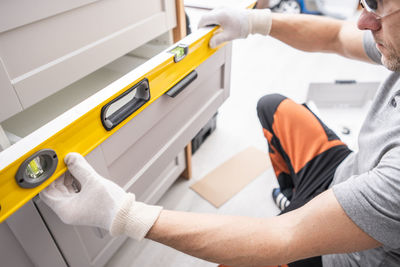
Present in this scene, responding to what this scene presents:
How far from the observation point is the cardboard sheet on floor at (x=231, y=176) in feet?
3.79

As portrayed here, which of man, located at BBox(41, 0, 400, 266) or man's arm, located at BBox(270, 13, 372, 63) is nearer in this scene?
man, located at BBox(41, 0, 400, 266)

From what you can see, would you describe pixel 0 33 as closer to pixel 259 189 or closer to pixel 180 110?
pixel 180 110

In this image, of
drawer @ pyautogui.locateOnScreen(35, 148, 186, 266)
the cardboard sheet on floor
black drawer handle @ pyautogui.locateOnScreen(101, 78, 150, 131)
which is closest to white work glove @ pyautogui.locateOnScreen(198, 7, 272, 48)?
black drawer handle @ pyautogui.locateOnScreen(101, 78, 150, 131)

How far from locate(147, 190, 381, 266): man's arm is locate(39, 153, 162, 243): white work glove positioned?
37 millimetres

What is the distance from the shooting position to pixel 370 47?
0.79 m

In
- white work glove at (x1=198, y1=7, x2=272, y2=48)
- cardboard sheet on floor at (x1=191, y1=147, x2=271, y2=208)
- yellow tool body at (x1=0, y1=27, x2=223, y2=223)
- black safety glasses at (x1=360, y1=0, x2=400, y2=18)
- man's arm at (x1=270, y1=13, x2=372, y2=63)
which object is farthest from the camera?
cardboard sheet on floor at (x1=191, y1=147, x2=271, y2=208)

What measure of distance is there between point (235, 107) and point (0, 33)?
133 centimetres

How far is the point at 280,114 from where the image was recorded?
932mm

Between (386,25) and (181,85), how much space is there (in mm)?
375

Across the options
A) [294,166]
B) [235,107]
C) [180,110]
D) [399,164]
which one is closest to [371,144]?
[399,164]

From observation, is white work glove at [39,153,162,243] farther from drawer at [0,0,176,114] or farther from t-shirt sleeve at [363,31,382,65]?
t-shirt sleeve at [363,31,382,65]

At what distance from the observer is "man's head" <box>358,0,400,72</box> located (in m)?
0.46

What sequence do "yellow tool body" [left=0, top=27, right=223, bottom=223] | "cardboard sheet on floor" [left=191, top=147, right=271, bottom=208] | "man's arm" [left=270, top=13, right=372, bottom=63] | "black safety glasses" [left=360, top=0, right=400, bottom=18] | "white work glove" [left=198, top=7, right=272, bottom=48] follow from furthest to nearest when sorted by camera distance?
"cardboard sheet on floor" [left=191, top=147, right=271, bottom=208] → "man's arm" [left=270, top=13, right=372, bottom=63] → "white work glove" [left=198, top=7, right=272, bottom=48] → "black safety glasses" [left=360, top=0, right=400, bottom=18] → "yellow tool body" [left=0, top=27, right=223, bottom=223]

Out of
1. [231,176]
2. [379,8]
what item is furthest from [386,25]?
[231,176]
